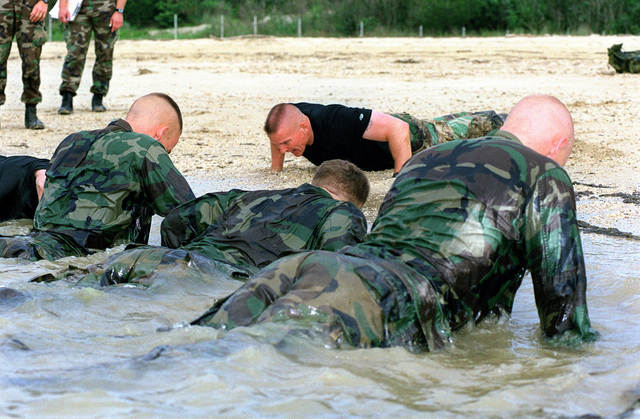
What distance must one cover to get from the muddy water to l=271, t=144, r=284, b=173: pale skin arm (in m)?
3.43

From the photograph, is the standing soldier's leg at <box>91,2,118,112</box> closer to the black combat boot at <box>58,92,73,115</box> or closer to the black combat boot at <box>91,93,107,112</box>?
the black combat boot at <box>91,93,107,112</box>

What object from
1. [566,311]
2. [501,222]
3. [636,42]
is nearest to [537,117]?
[501,222]

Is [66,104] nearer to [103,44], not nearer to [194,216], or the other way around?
[103,44]

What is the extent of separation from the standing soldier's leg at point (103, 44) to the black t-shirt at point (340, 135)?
4.29 metres

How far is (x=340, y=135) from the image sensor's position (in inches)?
251

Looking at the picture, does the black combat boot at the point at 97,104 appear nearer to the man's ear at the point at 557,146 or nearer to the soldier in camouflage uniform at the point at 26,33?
the soldier in camouflage uniform at the point at 26,33

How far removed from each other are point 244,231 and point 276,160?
270cm

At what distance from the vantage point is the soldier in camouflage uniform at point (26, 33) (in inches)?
334

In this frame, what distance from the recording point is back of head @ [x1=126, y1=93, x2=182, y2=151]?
492 cm

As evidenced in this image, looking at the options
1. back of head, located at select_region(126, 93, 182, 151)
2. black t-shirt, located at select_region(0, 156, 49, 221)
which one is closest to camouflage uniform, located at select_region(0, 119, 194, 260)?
back of head, located at select_region(126, 93, 182, 151)

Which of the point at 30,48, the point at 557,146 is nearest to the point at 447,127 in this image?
the point at 557,146

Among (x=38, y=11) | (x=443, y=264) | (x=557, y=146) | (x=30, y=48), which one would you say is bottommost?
(x=443, y=264)

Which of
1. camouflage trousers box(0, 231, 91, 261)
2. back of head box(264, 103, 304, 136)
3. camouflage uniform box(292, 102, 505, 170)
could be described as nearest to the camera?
camouflage trousers box(0, 231, 91, 261)

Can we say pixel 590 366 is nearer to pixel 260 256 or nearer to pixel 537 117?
pixel 537 117
